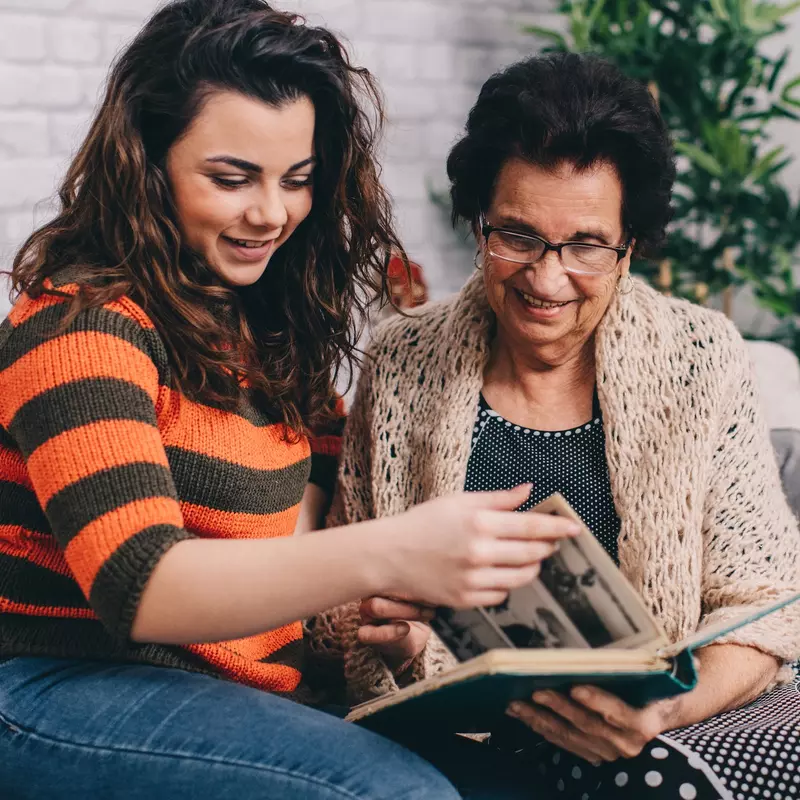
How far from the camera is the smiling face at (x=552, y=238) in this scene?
1339mm

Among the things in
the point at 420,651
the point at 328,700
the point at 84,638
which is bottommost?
the point at 328,700

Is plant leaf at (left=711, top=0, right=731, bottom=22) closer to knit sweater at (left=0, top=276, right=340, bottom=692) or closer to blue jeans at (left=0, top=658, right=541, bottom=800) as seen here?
knit sweater at (left=0, top=276, right=340, bottom=692)

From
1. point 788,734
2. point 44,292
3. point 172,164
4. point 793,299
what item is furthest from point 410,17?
point 788,734

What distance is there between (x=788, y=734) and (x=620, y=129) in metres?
0.74

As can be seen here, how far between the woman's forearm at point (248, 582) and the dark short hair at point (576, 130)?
633mm

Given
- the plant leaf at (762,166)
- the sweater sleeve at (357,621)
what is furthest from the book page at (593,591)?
the plant leaf at (762,166)

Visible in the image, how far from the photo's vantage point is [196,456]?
115 centimetres

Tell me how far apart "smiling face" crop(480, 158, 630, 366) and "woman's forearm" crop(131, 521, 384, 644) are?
0.54m

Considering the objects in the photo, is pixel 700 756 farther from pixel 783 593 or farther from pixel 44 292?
pixel 44 292

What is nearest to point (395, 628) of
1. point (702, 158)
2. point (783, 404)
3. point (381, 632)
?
point (381, 632)

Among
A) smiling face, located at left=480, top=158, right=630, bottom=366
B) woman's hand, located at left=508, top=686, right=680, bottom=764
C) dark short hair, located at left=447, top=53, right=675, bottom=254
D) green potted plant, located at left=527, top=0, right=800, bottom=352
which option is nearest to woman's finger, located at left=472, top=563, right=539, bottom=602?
woman's hand, located at left=508, top=686, right=680, bottom=764

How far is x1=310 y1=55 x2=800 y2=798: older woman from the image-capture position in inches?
52.5

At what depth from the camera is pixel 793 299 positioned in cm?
264

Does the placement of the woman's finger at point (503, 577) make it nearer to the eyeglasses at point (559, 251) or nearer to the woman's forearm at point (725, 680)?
the woman's forearm at point (725, 680)
